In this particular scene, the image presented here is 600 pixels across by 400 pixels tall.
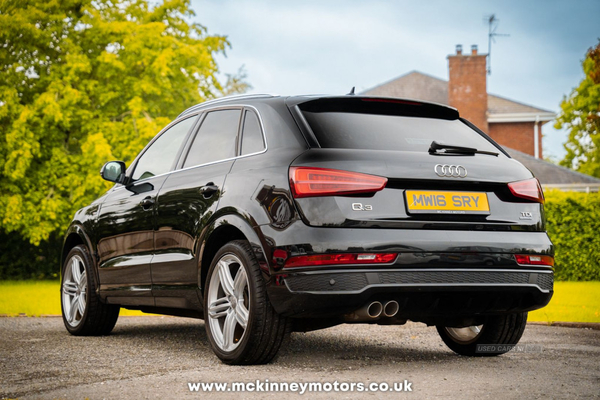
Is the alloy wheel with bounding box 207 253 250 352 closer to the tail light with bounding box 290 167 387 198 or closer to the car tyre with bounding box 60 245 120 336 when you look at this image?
the tail light with bounding box 290 167 387 198

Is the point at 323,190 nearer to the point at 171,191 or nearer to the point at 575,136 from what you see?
the point at 171,191

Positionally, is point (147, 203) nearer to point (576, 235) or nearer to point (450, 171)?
point (450, 171)

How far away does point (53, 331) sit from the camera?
8227 mm

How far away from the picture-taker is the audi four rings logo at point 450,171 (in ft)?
16.4

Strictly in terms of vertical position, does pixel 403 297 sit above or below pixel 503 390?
above

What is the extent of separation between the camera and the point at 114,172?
7.17 m

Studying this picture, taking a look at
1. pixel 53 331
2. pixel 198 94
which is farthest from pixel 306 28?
pixel 53 331

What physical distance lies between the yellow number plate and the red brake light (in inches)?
14.1

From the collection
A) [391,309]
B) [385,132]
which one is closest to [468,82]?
[385,132]

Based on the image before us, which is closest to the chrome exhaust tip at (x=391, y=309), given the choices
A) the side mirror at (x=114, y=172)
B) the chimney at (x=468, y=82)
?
the side mirror at (x=114, y=172)

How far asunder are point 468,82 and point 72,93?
2224 cm

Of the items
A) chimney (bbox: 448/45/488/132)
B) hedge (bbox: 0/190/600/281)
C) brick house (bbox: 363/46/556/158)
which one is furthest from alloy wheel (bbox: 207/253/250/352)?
chimney (bbox: 448/45/488/132)

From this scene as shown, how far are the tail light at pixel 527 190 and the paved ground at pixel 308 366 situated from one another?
1159 mm

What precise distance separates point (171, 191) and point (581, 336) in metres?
4.19
